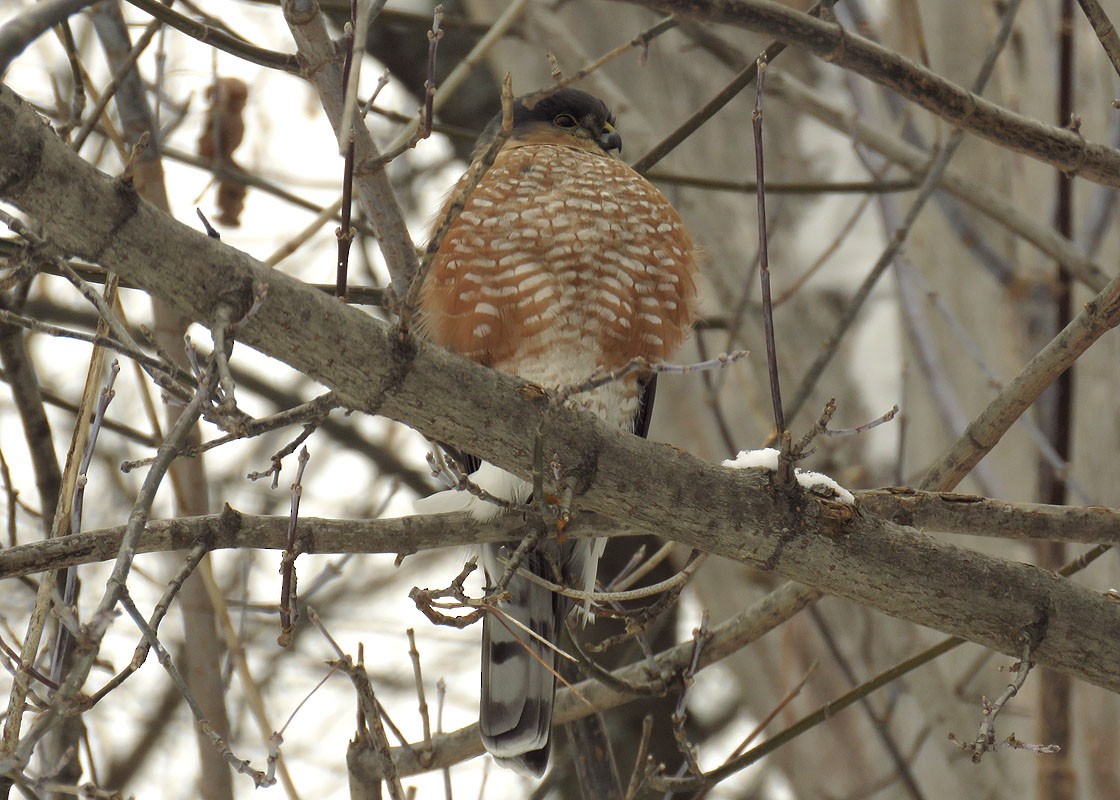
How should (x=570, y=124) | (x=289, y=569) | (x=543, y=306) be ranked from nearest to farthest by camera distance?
1. (x=289, y=569)
2. (x=543, y=306)
3. (x=570, y=124)

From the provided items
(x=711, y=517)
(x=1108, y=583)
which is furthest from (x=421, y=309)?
(x=1108, y=583)

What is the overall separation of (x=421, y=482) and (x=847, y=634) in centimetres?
271

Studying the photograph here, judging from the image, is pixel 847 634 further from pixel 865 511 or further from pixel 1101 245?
pixel 865 511

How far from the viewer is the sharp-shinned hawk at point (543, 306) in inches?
133

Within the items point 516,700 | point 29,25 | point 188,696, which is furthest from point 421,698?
point 29,25

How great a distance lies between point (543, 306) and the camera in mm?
3346

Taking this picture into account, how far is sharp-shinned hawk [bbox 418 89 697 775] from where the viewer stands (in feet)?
11.1

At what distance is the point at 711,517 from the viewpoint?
232cm

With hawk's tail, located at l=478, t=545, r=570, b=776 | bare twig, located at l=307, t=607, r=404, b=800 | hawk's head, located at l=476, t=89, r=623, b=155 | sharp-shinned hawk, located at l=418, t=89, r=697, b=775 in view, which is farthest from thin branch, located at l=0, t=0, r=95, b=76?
hawk's head, located at l=476, t=89, r=623, b=155

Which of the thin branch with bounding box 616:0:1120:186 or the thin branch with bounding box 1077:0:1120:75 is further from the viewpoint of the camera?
the thin branch with bounding box 616:0:1120:186

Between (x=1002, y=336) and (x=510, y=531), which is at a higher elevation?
(x=1002, y=336)

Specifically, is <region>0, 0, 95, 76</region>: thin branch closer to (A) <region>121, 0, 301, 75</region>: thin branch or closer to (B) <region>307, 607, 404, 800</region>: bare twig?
(A) <region>121, 0, 301, 75</region>: thin branch

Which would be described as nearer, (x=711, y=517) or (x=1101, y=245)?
(x=711, y=517)

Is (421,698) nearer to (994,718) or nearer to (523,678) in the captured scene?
(523,678)
